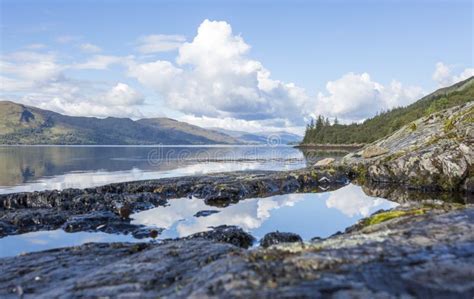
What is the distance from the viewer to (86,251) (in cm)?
1275

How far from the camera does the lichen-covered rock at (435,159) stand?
3169cm

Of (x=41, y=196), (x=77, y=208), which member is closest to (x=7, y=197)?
(x=41, y=196)

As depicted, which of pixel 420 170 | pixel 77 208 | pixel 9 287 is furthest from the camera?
pixel 420 170

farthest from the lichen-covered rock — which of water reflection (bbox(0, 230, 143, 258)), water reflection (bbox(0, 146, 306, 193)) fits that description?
water reflection (bbox(0, 146, 306, 193))

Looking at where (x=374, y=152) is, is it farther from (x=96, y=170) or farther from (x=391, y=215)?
(x=96, y=170)

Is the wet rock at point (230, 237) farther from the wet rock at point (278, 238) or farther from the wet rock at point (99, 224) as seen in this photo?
the wet rock at point (99, 224)

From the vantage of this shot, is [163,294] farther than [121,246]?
No

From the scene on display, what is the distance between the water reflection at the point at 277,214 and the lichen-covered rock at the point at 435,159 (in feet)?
21.4

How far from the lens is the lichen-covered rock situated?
104ft

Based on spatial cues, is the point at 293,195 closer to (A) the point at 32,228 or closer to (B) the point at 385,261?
(A) the point at 32,228

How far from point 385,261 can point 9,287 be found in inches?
372

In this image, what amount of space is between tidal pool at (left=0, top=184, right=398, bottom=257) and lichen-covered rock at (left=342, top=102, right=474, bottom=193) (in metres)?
6.17

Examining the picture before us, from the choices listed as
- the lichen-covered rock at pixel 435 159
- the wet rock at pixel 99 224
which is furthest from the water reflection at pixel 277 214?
the lichen-covered rock at pixel 435 159

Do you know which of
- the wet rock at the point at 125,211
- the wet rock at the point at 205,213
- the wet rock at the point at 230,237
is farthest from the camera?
the wet rock at the point at 125,211
